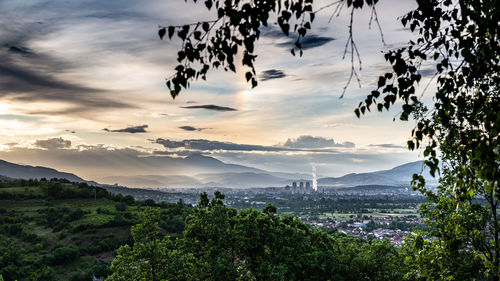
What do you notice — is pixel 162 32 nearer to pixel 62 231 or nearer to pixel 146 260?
pixel 146 260

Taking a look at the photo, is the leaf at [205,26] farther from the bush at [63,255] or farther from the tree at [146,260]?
the bush at [63,255]

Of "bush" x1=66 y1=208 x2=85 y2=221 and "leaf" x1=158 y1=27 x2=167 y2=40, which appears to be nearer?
"leaf" x1=158 y1=27 x2=167 y2=40

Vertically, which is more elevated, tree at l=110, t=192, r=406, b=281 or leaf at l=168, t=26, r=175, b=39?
leaf at l=168, t=26, r=175, b=39

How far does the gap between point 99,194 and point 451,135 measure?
158055mm

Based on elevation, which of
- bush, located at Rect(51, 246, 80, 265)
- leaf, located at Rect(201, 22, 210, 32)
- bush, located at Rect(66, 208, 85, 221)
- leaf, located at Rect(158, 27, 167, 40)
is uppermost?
leaf, located at Rect(201, 22, 210, 32)

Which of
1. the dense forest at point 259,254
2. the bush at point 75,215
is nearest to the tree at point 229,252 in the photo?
the dense forest at point 259,254

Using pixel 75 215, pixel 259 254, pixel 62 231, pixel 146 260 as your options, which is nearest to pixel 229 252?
pixel 259 254

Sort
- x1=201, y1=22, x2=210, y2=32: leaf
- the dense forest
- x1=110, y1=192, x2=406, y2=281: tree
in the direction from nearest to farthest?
x1=201, y1=22, x2=210, y2=32: leaf
the dense forest
x1=110, y1=192, x2=406, y2=281: tree

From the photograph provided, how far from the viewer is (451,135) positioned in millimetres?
4605

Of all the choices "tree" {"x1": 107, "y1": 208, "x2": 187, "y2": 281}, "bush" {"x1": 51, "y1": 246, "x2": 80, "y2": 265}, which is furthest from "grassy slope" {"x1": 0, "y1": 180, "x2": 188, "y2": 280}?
"tree" {"x1": 107, "y1": 208, "x2": 187, "y2": 281}

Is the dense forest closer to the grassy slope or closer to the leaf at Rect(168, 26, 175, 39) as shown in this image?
the leaf at Rect(168, 26, 175, 39)

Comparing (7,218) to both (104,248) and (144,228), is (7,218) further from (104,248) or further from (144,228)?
(144,228)

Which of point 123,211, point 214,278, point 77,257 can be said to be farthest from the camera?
point 123,211

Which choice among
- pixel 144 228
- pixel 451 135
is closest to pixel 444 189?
pixel 451 135
